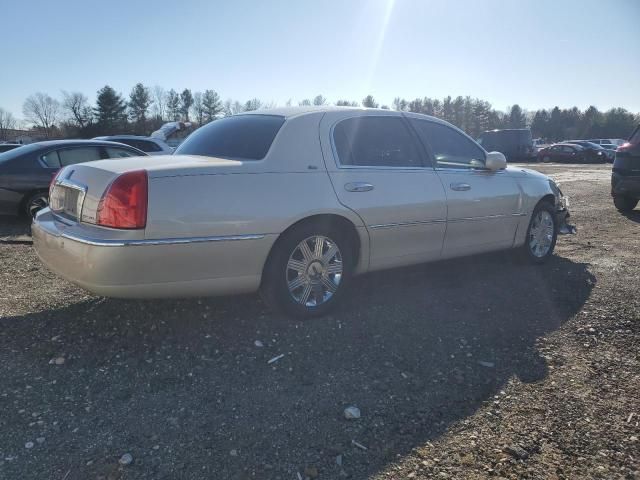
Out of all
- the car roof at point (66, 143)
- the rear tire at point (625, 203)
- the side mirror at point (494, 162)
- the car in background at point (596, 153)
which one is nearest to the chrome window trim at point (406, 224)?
the side mirror at point (494, 162)

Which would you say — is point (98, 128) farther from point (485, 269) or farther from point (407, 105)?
point (485, 269)

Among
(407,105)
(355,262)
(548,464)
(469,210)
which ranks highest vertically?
(407,105)

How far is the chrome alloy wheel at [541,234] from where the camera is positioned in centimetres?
545

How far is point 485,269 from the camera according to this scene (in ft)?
17.3

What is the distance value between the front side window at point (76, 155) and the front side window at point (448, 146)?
19.5 ft

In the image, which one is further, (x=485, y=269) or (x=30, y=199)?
(x=30, y=199)

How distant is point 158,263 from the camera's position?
9.78ft

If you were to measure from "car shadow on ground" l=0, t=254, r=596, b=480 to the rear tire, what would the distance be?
20.5 ft

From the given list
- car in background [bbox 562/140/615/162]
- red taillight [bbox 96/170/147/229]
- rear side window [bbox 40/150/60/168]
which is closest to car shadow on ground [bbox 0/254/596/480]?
red taillight [bbox 96/170/147/229]

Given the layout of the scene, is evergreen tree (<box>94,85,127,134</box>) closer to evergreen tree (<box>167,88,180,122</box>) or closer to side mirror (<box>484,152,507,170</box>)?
evergreen tree (<box>167,88,180,122</box>)

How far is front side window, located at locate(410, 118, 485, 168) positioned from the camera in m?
4.46

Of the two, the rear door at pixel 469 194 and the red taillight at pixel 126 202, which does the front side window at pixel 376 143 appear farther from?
the red taillight at pixel 126 202

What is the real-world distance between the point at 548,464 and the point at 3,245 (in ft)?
20.8

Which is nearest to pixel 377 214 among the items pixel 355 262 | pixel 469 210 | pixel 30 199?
pixel 355 262
